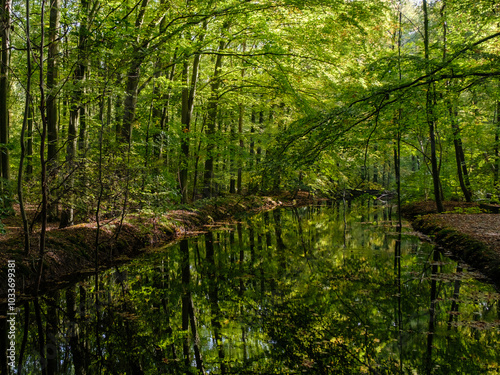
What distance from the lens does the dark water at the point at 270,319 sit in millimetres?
3656

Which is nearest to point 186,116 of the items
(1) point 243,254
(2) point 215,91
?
(2) point 215,91

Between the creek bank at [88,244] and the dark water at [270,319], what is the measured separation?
0.72 metres

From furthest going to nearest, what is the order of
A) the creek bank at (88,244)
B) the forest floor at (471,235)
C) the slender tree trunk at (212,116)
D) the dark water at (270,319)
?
the slender tree trunk at (212,116) < the forest floor at (471,235) < the creek bank at (88,244) < the dark water at (270,319)

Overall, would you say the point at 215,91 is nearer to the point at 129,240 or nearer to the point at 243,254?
the point at 129,240

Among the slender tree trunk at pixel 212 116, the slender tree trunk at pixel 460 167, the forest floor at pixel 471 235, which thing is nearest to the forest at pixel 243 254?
the forest floor at pixel 471 235

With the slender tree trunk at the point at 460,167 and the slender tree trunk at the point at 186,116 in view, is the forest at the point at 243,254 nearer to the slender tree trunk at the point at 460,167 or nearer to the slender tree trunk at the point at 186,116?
the slender tree trunk at the point at 186,116

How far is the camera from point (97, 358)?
379 centimetres

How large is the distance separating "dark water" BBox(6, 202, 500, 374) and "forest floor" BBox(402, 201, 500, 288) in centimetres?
46

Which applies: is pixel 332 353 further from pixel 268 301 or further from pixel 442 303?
pixel 442 303

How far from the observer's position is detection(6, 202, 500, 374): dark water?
12.0 feet

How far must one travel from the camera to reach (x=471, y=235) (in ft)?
27.1

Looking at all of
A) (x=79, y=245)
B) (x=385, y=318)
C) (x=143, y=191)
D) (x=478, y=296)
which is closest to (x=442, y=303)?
(x=478, y=296)

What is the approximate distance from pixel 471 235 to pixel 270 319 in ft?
20.7

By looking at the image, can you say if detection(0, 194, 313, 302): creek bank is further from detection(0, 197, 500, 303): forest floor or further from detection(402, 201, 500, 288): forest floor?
detection(402, 201, 500, 288): forest floor
